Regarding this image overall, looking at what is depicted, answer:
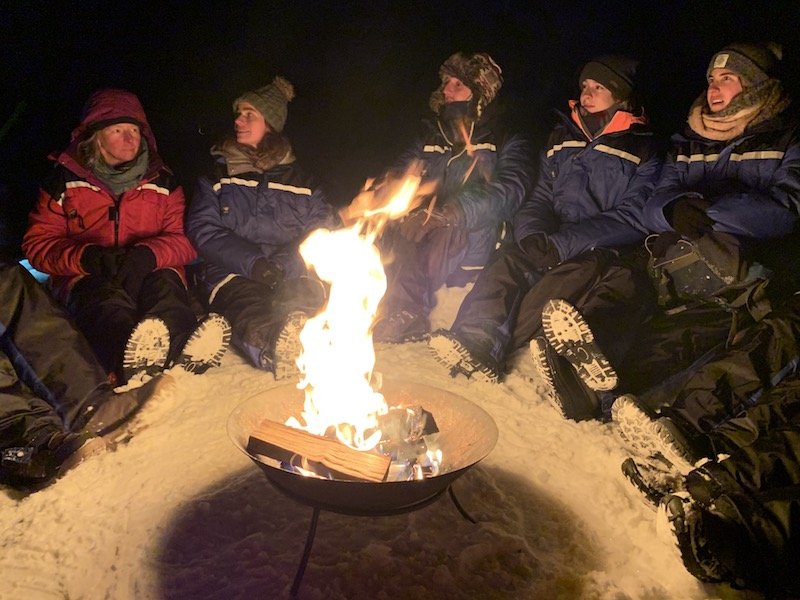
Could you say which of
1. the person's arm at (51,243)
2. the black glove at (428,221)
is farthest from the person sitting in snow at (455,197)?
the person's arm at (51,243)

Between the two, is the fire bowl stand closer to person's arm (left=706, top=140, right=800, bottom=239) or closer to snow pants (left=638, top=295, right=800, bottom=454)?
snow pants (left=638, top=295, right=800, bottom=454)

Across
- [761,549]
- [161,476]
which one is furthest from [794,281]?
[161,476]

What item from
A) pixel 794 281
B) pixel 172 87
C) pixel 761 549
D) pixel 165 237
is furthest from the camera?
pixel 172 87

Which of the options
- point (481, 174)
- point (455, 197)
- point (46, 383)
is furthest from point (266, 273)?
point (481, 174)

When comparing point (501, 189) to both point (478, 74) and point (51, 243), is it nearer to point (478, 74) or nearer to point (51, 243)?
point (478, 74)

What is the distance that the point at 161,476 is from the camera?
129 inches

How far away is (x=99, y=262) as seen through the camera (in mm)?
4383

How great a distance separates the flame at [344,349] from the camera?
9.84ft

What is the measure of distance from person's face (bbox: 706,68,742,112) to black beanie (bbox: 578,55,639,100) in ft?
2.08

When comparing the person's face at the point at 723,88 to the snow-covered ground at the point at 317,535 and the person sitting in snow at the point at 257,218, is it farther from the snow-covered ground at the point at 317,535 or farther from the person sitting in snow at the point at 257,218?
the person sitting in snow at the point at 257,218

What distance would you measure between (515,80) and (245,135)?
2.79 meters

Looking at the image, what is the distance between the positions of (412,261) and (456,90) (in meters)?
1.52

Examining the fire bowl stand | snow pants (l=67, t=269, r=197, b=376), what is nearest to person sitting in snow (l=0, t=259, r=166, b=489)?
snow pants (l=67, t=269, r=197, b=376)

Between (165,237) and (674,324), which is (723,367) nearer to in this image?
(674,324)
